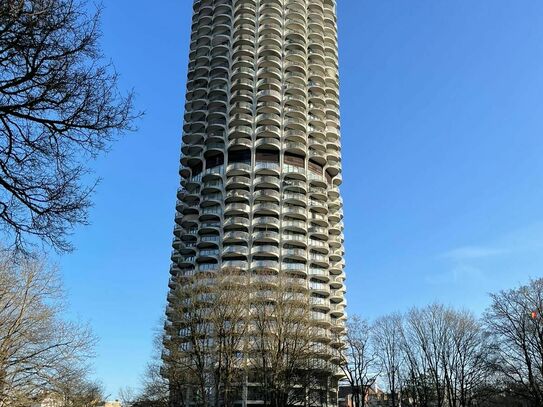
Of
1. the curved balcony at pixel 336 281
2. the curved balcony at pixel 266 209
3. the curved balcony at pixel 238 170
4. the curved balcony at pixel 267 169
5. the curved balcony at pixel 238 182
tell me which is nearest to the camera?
the curved balcony at pixel 266 209

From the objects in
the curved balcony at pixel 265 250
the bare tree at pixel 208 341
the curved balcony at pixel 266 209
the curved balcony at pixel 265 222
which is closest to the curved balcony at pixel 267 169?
the curved balcony at pixel 266 209

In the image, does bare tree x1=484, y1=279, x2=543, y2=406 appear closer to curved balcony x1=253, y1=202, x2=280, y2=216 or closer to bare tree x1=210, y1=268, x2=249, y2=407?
bare tree x1=210, y1=268, x2=249, y2=407

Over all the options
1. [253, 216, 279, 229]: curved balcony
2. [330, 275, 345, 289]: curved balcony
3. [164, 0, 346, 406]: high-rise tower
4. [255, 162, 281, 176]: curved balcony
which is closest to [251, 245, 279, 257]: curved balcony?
[164, 0, 346, 406]: high-rise tower

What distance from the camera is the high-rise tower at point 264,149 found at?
7681cm

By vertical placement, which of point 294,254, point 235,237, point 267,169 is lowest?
point 294,254

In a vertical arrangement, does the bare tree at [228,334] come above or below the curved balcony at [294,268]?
below

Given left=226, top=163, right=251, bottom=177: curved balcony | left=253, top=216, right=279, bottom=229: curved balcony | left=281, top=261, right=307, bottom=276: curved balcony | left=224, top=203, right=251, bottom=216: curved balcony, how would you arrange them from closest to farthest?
left=281, top=261, right=307, bottom=276: curved balcony
left=253, top=216, right=279, bottom=229: curved balcony
left=224, top=203, right=251, bottom=216: curved balcony
left=226, top=163, right=251, bottom=177: curved balcony

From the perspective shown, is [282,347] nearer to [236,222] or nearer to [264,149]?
[236,222]

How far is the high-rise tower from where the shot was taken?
76812 millimetres

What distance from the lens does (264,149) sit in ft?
272

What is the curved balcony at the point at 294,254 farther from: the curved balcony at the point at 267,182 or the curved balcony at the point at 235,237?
the curved balcony at the point at 267,182

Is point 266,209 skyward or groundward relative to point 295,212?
skyward

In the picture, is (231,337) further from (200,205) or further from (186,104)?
(186,104)

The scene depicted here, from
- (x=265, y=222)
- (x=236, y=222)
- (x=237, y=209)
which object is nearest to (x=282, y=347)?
(x=265, y=222)
